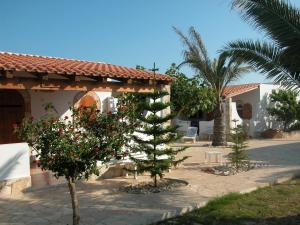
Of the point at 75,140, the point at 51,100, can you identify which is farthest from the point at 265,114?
the point at 75,140

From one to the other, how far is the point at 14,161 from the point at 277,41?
633cm

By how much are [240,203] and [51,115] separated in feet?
15.2

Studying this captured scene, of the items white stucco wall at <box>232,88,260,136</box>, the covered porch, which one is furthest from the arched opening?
white stucco wall at <box>232,88,260,136</box>

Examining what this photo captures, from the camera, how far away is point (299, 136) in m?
27.2

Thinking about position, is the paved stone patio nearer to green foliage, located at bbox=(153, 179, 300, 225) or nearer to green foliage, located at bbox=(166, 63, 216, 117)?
green foliage, located at bbox=(153, 179, 300, 225)

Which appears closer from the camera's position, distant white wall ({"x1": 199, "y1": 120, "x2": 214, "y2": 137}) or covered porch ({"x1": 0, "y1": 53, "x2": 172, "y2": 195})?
covered porch ({"x1": 0, "y1": 53, "x2": 172, "y2": 195})

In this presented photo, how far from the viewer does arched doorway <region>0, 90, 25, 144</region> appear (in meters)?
12.6

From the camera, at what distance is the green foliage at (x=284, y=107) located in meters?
26.7

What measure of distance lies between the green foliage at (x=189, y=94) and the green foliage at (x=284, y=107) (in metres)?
6.09

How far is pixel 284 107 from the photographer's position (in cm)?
2686

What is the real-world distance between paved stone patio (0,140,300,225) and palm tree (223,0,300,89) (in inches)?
121

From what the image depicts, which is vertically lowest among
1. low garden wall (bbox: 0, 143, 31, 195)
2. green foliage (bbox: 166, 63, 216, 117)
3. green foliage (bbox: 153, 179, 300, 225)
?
green foliage (bbox: 153, 179, 300, 225)

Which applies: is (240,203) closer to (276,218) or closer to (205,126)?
(276,218)

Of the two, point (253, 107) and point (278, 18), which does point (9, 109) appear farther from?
point (253, 107)
